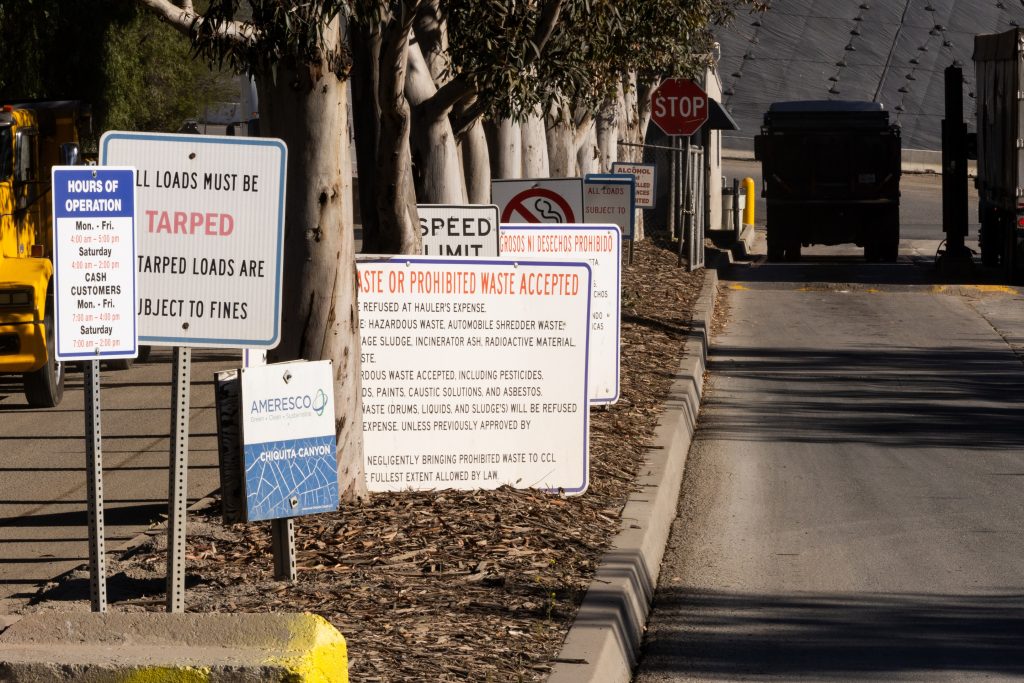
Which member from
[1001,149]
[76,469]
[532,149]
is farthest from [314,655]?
[1001,149]

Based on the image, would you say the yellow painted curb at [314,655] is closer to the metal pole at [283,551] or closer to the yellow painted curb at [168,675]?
the yellow painted curb at [168,675]

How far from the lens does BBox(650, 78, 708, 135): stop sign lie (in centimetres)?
2289

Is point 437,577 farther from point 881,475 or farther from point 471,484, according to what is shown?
point 881,475

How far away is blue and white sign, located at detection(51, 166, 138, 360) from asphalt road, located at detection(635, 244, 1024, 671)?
2724 mm

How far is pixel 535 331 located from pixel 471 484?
1008 mm

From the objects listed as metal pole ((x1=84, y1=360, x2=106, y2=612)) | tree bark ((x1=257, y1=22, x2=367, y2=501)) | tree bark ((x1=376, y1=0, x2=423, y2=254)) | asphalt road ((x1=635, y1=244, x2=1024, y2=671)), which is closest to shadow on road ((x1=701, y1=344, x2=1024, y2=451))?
asphalt road ((x1=635, y1=244, x2=1024, y2=671))

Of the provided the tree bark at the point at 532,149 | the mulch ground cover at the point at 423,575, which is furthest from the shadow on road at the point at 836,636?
the tree bark at the point at 532,149

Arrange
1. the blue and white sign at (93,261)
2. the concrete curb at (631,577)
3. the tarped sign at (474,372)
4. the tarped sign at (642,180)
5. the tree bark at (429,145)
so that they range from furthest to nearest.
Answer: the tarped sign at (642,180) → the tree bark at (429,145) → the tarped sign at (474,372) → the concrete curb at (631,577) → the blue and white sign at (93,261)

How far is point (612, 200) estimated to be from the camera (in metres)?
17.4

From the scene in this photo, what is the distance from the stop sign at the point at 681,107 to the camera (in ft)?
75.1

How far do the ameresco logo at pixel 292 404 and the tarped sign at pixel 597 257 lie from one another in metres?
4.93

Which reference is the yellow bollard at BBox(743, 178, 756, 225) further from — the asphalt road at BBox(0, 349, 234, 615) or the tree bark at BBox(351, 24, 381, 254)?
the tree bark at BBox(351, 24, 381, 254)

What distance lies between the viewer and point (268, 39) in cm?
777

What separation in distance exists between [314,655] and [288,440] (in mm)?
2578
